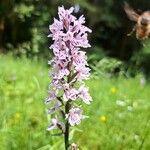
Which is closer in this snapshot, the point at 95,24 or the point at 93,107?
the point at 93,107

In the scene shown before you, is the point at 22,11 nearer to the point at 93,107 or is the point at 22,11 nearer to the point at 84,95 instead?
the point at 93,107

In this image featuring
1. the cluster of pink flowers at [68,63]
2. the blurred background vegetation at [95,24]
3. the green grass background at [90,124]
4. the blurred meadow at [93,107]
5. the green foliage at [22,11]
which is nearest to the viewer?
the cluster of pink flowers at [68,63]

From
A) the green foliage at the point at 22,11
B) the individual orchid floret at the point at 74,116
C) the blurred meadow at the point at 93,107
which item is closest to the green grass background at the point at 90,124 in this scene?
the blurred meadow at the point at 93,107

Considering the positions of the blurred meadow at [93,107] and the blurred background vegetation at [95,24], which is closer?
the blurred meadow at [93,107]

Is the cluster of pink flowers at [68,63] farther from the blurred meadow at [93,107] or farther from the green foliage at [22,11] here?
the green foliage at [22,11]

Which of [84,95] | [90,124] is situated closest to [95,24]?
[90,124]

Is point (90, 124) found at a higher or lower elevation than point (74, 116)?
higher

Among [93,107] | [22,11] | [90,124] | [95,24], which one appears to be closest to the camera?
[90,124]

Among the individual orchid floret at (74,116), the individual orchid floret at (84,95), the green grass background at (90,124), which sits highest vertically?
the green grass background at (90,124)

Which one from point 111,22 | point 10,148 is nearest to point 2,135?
point 10,148
